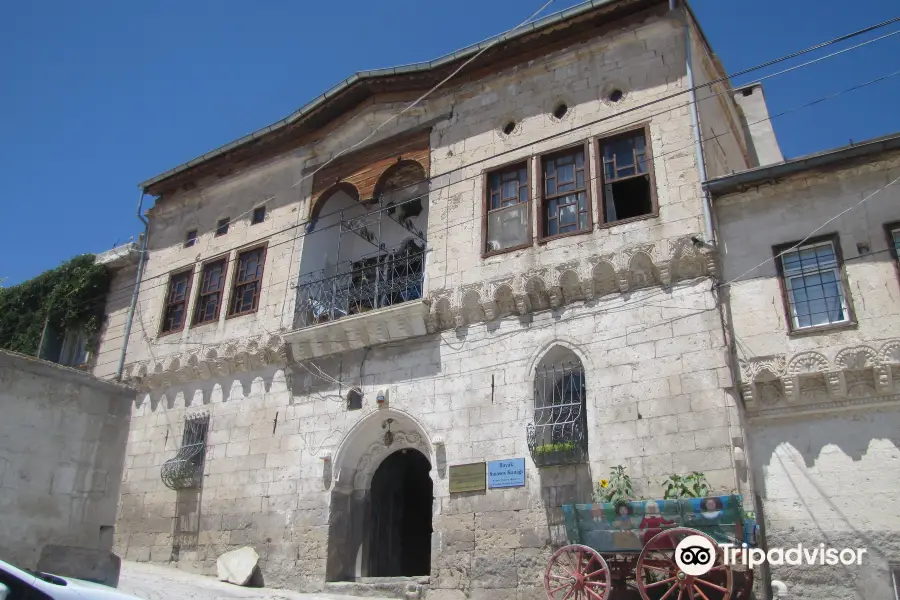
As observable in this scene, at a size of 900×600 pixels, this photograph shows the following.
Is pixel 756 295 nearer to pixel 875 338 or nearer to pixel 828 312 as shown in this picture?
pixel 828 312

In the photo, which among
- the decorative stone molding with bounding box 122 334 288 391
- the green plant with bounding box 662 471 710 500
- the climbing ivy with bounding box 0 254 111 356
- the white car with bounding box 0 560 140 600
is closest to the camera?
the white car with bounding box 0 560 140 600

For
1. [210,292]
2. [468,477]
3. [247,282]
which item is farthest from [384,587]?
[210,292]

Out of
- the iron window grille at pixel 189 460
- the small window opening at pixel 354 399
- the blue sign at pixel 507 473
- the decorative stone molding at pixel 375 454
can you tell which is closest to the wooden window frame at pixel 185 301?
the iron window grille at pixel 189 460

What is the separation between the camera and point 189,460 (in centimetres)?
1628

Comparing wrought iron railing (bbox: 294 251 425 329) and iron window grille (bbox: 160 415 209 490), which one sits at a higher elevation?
wrought iron railing (bbox: 294 251 425 329)

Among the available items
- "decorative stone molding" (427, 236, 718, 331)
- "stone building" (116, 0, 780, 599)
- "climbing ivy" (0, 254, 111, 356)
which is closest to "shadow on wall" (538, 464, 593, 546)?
"stone building" (116, 0, 780, 599)

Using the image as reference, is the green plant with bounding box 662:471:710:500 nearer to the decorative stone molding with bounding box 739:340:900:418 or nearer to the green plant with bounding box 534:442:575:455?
the decorative stone molding with bounding box 739:340:900:418

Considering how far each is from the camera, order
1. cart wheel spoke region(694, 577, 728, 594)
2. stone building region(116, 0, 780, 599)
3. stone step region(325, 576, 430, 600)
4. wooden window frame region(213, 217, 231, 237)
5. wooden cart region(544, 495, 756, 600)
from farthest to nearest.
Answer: wooden window frame region(213, 217, 231, 237) < stone step region(325, 576, 430, 600) < stone building region(116, 0, 780, 599) < wooden cart region(544, 495, 756, 600) < cart wheel spoke region(694, 577, 728, 594)

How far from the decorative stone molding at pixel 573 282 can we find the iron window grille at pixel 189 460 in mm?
6246

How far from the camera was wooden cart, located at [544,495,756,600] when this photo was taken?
29.2 feet

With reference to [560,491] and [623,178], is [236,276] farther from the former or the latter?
[560,491]

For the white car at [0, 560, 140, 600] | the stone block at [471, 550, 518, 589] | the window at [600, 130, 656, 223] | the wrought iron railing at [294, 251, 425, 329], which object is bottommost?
the white car at [0, 560, 140, 600]

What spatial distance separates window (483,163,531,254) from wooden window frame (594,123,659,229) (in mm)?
1410

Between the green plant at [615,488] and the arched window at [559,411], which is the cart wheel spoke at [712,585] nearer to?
the green plant at [615,488]
